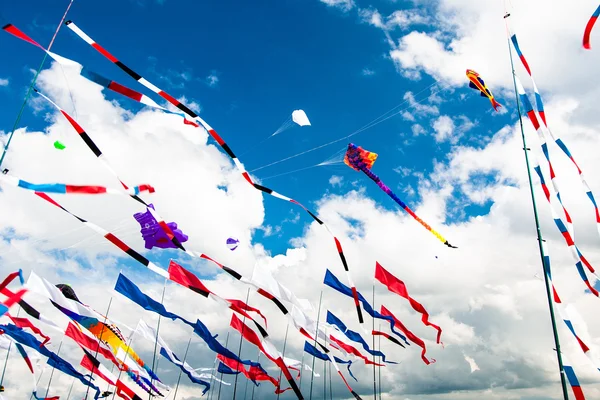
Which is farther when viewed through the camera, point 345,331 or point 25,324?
point 345,331

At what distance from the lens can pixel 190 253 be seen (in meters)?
12.7

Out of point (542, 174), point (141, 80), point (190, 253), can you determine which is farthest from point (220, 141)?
point (542, 174)

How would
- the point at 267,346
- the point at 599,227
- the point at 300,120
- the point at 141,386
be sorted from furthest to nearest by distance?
the point at 141,386 → the point at 267,346 → the point at 300,120 → the point at 599,227

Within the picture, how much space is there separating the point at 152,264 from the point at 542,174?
12.1 m

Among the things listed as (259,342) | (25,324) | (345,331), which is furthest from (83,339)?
(345,331)

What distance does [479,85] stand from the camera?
20.6 meters

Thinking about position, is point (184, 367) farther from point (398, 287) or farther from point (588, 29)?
point (588, 29)

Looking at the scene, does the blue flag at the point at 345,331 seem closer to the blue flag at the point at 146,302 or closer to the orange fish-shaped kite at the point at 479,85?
the blue flag at the point at 146,302

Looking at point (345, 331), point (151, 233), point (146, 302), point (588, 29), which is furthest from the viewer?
point (345, 331)

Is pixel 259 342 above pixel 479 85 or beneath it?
beneath

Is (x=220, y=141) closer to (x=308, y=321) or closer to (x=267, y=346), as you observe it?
(x=267, y=346)

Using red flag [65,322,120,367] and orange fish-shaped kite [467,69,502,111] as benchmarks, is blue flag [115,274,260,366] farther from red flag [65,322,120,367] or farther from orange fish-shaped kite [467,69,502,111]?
orange fish-shaped kite [467,69,502,111]

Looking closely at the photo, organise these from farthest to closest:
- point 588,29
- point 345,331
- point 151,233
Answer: point 345,331, point 151,233, point 588,29

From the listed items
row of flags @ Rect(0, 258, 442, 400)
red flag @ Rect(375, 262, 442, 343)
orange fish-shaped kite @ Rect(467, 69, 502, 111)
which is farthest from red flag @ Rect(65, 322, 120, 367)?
orange fish-shaped kite @ Rect(467, 69, 502, 111)
